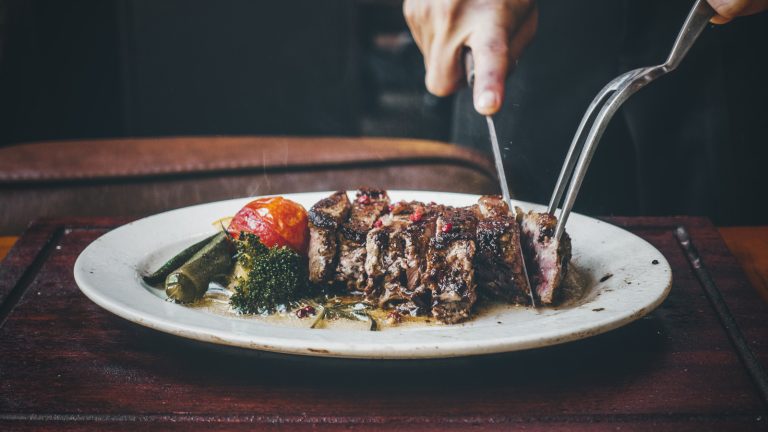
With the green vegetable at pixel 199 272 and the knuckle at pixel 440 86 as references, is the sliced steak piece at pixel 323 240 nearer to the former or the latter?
the green vegetable at pixel 199 272

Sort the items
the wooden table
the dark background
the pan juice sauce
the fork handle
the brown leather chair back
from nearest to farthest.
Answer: the wooden table
the fork handle
the pan juice sauce
the dark background
the brown leather chair back

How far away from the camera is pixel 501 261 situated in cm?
160

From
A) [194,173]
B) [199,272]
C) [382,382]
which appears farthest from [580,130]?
[194,173]

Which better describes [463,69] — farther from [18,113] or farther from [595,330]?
[18,113]

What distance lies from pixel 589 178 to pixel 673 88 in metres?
0.50

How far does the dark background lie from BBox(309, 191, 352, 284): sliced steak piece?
4.79ft

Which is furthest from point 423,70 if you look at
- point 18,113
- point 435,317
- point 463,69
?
point 435,317

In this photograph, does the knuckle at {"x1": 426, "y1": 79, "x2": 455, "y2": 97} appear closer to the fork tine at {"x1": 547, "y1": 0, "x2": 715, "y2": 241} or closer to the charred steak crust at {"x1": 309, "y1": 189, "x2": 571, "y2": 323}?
the charred steak crust at {"x1": 309, "y1": 189, "x2": 571, "y2": 323}

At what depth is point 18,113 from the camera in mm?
3691

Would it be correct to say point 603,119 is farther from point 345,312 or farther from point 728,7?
point 345,312

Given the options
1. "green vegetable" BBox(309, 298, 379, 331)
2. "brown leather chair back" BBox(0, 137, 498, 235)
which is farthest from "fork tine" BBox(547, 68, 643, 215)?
"brown leather chair back" BBox(0, 137, 498, 235)

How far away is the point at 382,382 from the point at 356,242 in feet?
1.64

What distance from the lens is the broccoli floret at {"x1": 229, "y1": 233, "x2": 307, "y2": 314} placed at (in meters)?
1.59

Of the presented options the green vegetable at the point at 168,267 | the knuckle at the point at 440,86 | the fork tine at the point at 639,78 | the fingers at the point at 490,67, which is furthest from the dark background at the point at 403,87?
the green vegetable at the point at 168,267
